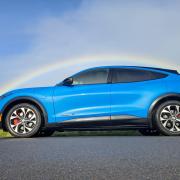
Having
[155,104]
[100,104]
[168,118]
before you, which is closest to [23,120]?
[100,104]

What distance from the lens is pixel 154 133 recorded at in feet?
32.6

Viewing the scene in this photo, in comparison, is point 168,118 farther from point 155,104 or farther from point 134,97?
point 134,97

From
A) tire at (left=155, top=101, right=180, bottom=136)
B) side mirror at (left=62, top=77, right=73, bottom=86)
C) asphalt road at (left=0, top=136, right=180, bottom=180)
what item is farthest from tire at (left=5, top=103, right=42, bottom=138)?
tire at (left=155, top=101, right=180, bottom=136)

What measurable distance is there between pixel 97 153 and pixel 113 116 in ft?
10.3

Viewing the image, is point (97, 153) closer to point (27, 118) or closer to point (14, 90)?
point (27, 118)

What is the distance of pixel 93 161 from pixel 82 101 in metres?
3.98

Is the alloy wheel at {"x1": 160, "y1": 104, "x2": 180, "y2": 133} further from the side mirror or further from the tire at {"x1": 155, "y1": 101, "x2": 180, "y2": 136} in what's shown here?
the side mirror

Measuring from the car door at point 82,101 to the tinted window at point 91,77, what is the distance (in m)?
0.05

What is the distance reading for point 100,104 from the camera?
8898 millimetres

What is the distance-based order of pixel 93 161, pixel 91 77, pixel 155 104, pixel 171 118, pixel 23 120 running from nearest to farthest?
pixel 93 161 → pixel 171 118 → pixel 155 104 → pixel 23 120 → pixel 91 77

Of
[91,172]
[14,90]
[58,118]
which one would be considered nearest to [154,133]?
[58,118]

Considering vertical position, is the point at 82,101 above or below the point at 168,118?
above

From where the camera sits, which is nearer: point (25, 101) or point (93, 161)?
point (93, 161)

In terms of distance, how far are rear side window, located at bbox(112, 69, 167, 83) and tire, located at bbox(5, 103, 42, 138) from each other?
177 centimetres
